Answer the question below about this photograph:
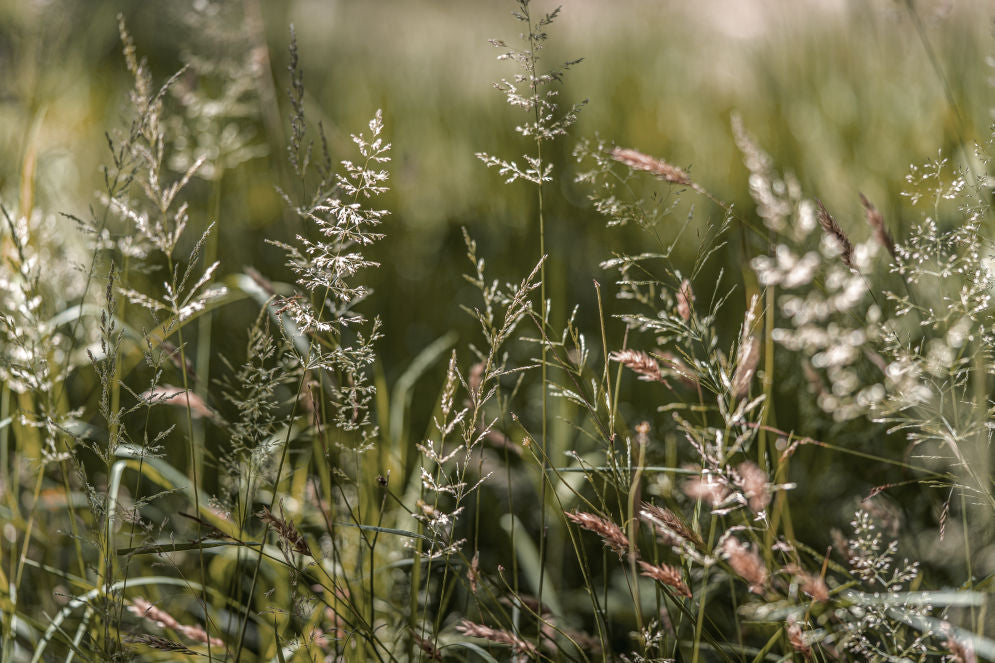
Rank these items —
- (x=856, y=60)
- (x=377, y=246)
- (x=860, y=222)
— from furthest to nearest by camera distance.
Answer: (x=856, y=60)
(x=377, y=246)
(x=860, y=222)

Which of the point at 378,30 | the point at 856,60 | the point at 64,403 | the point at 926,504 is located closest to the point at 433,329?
the point at 64,403

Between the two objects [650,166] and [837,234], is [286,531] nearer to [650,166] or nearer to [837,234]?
[650,166]

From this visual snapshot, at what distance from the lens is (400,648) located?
4.06 feet

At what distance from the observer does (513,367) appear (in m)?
2.03

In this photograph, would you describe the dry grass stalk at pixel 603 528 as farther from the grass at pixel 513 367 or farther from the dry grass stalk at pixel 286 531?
the dry grass stalk at pixel 286 531

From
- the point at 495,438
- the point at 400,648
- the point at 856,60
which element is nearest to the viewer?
the point at 495,438

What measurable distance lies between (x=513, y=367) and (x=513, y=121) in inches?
55.3

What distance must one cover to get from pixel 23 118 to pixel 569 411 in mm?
1979

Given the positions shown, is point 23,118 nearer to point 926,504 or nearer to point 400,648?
point 400,648

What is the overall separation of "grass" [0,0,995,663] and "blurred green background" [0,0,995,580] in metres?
0.02

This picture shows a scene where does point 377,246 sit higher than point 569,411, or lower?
higher

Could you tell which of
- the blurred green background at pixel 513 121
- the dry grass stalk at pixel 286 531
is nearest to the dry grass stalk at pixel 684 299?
the dry grass stalk at pixel 286 531

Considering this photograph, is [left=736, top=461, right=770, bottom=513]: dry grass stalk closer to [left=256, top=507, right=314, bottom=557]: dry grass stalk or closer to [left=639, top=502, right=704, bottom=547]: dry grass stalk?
[left=639, top=502, right=704, bottom=547]: dry grass stalk

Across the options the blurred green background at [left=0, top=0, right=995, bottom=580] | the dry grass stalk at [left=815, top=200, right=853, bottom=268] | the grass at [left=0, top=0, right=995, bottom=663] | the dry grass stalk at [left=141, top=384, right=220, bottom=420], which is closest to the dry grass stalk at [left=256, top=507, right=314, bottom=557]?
the grass at [left=0, top=0, right=995, bottom=663]
